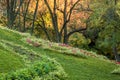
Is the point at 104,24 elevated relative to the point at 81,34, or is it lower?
elevated

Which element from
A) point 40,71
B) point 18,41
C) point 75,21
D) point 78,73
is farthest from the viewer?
point 75,21

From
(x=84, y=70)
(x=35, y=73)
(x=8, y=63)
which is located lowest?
(x=84, y=70)

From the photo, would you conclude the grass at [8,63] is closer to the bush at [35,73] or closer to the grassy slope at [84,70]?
the bush at [35,73]

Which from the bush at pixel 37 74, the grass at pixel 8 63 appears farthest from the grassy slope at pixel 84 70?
the grass at pixel 8 63

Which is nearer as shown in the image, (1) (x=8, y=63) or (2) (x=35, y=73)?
(2) (x=35, y=73)

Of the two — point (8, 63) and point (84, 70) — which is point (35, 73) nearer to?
point (8, 63)

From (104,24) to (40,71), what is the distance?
11.5m

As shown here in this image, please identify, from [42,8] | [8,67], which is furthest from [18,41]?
[42,8]

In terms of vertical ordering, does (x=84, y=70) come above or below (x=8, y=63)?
below

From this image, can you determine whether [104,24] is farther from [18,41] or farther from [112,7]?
[18,41]

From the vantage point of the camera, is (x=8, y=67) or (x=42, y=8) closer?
(x=8, y=67)

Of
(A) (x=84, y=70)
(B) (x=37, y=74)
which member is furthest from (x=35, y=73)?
(A) (x=84, y=70)

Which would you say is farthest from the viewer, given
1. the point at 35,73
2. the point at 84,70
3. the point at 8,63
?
the point at 84,70

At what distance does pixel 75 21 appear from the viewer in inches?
1844
